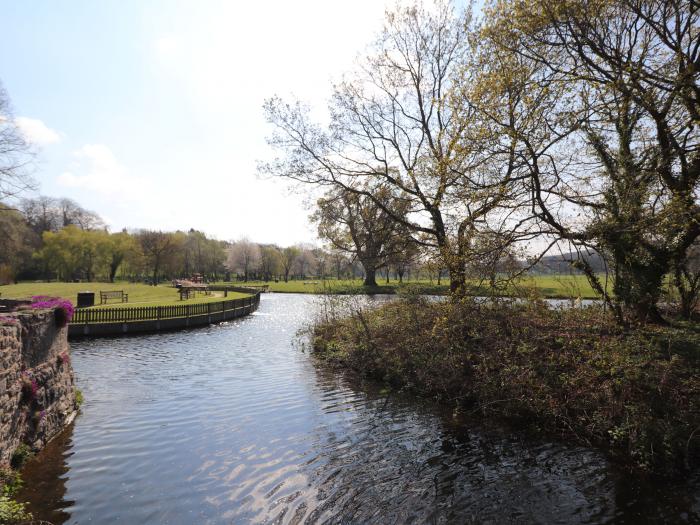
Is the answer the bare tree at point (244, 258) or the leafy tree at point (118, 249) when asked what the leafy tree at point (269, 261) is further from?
the leafy tree at point (118, 249)

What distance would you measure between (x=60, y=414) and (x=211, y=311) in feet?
70.1

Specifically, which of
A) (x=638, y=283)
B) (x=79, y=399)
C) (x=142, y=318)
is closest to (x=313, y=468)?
(x=79, y=399)

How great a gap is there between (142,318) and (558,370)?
23.4 meters

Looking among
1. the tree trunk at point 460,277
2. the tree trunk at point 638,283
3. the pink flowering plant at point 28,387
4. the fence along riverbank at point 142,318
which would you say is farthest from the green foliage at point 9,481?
the fence along riverbank at point 142,318

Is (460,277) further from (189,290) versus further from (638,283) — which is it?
(189,290)

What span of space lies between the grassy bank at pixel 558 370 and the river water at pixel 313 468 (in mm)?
604

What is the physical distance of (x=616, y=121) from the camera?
11227 millimetres

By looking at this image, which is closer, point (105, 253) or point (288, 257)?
point (105, 253)

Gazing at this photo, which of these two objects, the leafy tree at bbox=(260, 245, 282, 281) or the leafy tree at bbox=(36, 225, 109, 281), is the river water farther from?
the leafy tree at bbox=(260, 245, 282, 281)

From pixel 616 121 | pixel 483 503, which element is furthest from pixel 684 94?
pixel 483 503

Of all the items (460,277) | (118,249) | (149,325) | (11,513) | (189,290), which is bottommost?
(11,513)

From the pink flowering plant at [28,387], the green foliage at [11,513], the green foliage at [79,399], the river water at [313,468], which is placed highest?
the pink flowering plant at [28,387]

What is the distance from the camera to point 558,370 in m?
9.95

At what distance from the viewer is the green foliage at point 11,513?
5129mm
